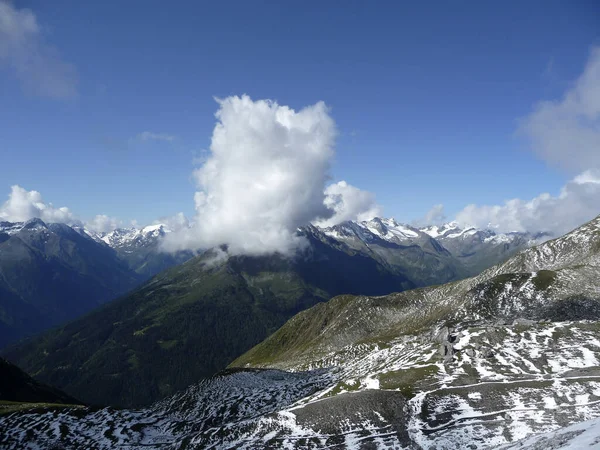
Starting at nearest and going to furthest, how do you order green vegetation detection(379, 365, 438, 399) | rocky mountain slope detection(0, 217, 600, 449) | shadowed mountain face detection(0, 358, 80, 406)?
rocky mountain slope detection(0, 217, 600, 449) → green vegetation detection(379, 365, 438, 399) → shadowed mountain face detection(0, 358, 80, 406)

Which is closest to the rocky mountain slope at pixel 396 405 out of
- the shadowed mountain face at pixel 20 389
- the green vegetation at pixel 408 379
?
the green vegetation at pixel 408 379

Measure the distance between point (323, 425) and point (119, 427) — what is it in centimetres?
4224

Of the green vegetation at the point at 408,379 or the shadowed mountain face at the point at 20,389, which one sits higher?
the shadowed mountain face at the point at 20,389

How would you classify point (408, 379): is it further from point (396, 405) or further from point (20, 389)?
point (20, 389)

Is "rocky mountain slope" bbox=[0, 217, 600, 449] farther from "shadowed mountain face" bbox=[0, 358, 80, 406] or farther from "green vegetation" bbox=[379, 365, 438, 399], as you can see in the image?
"shadowed mountain face" bbox=[0, 358, 80, 406]

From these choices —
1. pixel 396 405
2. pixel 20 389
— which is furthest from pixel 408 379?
pixel 20 389

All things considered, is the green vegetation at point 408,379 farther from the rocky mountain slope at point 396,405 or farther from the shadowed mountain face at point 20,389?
the shadowed mountain face at point 20,389

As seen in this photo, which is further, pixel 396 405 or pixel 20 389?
pixel 20 389

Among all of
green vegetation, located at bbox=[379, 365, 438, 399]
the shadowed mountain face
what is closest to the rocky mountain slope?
green vegetation, located at bbox=[379, 365, 438, 399]

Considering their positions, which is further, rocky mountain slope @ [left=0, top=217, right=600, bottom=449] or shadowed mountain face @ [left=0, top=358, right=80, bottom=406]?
shadowed mountain face @ [left=0, top=358, right=80, bottom=406]

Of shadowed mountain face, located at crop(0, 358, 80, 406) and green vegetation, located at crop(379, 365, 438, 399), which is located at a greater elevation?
shadowed mountain face, located at crop(0, 358, 80, 406)

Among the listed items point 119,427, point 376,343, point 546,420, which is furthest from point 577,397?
point 376,343

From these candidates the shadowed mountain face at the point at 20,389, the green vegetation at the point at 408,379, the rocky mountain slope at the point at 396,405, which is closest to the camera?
the rocky mountain slope at the point at 396,405

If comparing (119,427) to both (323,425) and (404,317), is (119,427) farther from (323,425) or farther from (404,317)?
(404,317)
